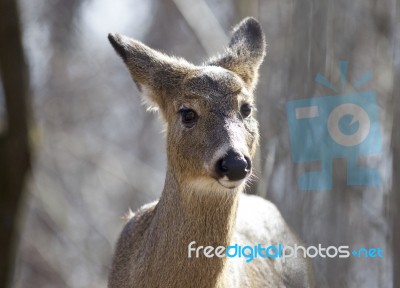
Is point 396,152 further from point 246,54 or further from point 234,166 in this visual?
point 246,54

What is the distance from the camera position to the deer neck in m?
5.82

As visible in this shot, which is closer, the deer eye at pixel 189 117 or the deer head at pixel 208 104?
the deer head at pixel 208 104

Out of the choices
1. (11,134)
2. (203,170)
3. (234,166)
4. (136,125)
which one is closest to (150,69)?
(203,170)

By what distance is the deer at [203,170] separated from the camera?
5691 mm

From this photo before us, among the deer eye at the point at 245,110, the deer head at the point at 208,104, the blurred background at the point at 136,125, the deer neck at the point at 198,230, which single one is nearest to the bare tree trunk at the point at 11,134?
the blurred background at the point at 136,125

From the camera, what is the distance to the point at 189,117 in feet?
19.5

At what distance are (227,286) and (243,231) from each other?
1.07 m

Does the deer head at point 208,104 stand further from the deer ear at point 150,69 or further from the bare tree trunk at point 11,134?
the bare tree trunk at point 11,134

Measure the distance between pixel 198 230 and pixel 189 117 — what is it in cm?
80

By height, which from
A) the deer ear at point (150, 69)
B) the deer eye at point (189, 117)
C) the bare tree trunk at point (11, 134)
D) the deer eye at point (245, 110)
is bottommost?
the deer eye at point (189, 117)

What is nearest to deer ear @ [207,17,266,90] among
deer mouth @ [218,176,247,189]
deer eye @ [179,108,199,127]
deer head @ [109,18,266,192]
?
deer head @ [109,18,266,192]

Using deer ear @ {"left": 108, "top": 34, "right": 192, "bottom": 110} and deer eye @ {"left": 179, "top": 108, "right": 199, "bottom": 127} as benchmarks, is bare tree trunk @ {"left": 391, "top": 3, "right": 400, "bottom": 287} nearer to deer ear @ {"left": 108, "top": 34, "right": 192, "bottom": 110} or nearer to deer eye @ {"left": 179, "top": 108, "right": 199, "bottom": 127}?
deer eye @ {"left": 179, "top": 108, "right": 199, "bottom": 127}

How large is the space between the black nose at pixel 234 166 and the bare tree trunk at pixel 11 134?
587 cm

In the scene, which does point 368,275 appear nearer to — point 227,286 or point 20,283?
point 227,286
